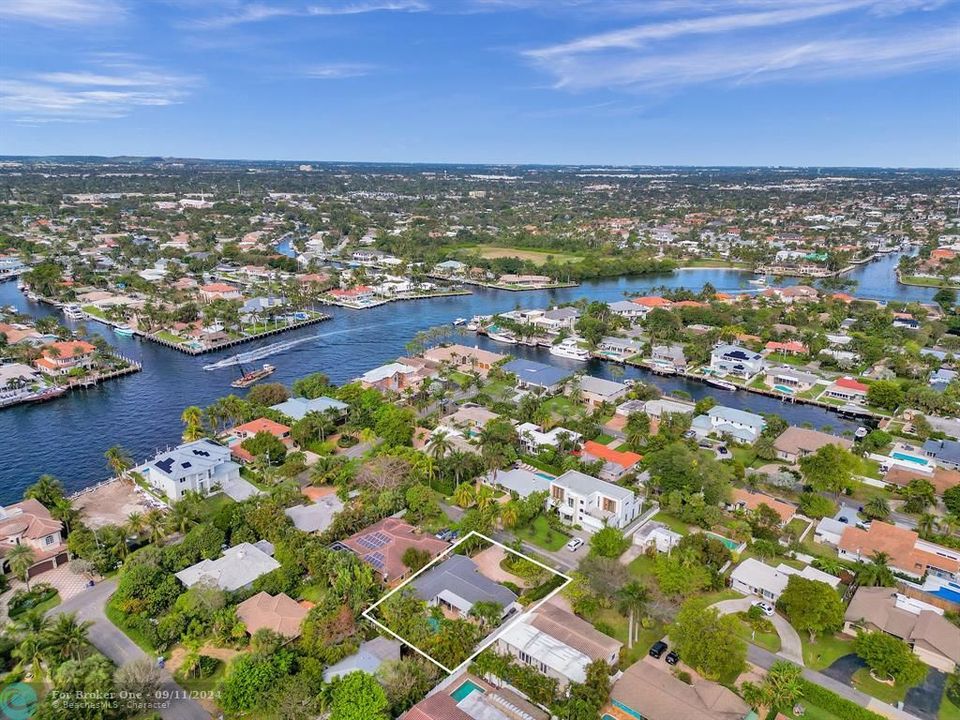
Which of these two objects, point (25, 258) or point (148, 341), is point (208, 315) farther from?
point (25, 258)

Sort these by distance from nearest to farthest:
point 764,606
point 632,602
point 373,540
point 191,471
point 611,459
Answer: point 632,602, point 764,606, point 373,540, point 191,471, point 611,459

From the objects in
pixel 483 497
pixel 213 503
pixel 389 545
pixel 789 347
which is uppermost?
pixel 483 497

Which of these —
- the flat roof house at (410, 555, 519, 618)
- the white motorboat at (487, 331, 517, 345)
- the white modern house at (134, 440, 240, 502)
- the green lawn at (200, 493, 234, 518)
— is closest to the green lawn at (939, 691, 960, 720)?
the flat roof house at (410, 555, 519, 618)

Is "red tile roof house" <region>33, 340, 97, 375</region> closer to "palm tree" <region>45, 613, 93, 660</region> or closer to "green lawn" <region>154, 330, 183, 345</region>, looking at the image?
"green lawn" <region>154, 330, 183, 345</region>

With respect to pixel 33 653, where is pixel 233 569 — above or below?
below

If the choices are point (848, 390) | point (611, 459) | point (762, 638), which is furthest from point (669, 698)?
point (848, 390)

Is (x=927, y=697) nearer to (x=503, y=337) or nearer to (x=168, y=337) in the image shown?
(x=503, y=337)
